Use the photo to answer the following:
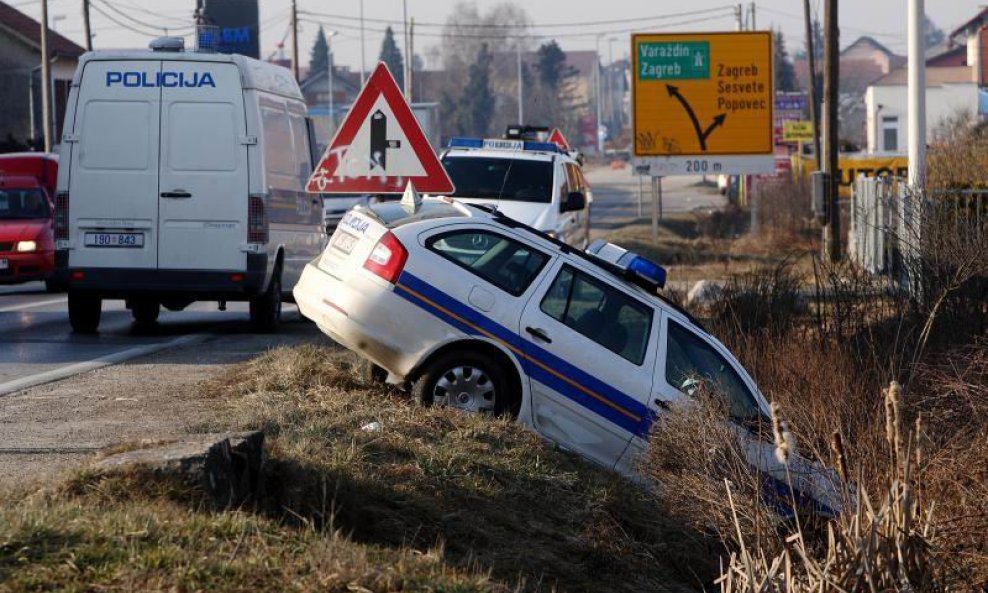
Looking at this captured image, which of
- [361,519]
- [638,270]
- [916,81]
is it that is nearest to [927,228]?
[638,270]

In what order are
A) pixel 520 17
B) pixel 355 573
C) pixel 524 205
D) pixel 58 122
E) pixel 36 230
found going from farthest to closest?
pixel 520 17, pixel 58 122, pixel 36 230, pixel 524 205, pixel 355 573

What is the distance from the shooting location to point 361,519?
6387 mm

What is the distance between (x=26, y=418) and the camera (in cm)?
904

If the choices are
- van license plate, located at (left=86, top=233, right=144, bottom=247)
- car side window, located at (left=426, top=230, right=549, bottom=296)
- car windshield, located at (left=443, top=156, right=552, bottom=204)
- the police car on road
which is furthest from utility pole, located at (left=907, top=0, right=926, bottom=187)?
car side window, located at (left=426, top=230, right=549, bottom=296)

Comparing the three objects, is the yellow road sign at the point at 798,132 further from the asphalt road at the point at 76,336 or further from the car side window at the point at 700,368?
the car side window at the point at 700,368

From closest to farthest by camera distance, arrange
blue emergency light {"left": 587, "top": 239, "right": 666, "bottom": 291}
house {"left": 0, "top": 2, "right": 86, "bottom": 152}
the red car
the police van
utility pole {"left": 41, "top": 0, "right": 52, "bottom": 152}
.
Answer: blue emergency light {"left": 587, "top": 239, "right": 666, "bottom": 291}, the police van, the red car, utility pole {"left": 41, "top": 0, "right": 52, "bottom": 152}, house {"left": 0, "top": 2, "right": 86, "bottom": 152}

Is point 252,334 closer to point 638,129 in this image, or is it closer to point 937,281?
point 937,281

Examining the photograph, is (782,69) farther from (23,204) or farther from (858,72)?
(23,204)

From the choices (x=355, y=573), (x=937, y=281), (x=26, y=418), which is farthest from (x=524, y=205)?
(x=355, y=573)

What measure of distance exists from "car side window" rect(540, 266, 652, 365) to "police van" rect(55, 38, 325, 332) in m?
5.52

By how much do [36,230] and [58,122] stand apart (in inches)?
1590

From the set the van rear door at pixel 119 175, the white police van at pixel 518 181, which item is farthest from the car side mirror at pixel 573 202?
the van rear door at pixel 119 175

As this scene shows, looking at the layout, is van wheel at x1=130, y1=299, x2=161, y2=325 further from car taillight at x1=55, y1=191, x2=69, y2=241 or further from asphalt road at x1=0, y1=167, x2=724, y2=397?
car taillight at x1=55, y1=191, x2=69, y2=241

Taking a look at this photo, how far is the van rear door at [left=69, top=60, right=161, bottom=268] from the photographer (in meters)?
14.2
